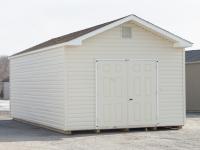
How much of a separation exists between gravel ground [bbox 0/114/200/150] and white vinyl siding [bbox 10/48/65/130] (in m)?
0.77

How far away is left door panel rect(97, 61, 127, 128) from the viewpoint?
1611cm

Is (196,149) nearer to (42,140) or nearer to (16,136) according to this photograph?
(42,140)

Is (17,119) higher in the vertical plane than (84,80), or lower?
lower

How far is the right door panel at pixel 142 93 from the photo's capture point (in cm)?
1655

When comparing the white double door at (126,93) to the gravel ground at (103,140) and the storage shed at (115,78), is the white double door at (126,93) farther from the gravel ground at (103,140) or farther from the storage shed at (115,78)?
the gravel ground at (103,140)

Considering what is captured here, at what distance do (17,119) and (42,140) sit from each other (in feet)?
26.0

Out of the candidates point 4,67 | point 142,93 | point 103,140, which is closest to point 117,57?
point 142,93

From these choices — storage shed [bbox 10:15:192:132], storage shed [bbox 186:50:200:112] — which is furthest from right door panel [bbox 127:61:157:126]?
storage shed [bbox 186:50:200:112]

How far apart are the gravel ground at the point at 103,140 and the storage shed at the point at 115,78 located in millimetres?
510

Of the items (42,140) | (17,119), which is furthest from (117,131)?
(17,119)

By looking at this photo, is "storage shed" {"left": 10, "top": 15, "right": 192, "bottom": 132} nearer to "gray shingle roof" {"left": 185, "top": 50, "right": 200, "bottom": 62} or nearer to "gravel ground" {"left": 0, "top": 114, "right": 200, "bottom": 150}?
"gravel ground" {"left": 0, "top": 114, "right": 200, "bottom": 150}

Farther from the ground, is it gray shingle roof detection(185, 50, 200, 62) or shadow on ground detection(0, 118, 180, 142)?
gray shingle roof detection(185, 50, 200, 62)

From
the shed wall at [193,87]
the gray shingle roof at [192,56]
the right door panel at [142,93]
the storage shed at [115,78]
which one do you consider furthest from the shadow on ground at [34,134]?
the gray shingle roof at [192,56]

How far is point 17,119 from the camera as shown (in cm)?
2191
